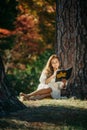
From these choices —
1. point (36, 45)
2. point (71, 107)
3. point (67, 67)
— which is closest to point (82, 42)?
point (67, 67)

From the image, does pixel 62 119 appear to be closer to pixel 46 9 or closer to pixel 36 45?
pixel 46 9

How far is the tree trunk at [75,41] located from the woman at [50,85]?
0.24 meters

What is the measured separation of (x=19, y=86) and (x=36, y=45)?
924cm

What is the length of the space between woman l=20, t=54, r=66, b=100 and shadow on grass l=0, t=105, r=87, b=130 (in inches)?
106

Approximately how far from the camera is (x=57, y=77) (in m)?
14.6

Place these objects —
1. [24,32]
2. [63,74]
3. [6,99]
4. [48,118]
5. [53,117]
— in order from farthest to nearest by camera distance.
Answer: [24,32] → [63,74] → [6,99] → [53,117] → [48,118]

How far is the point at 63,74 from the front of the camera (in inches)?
569

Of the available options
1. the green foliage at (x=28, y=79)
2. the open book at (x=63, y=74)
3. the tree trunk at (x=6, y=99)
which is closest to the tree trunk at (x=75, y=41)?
the open book at (x=63, y=74)

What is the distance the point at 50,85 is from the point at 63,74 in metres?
0.48

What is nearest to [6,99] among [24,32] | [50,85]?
[50,85]

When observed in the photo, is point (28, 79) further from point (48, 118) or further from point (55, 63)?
point (48, 118)

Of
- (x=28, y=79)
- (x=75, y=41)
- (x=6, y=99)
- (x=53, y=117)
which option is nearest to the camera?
(x=53, y=117)

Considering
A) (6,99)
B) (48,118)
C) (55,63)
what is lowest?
(48,118)

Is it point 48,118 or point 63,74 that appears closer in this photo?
point 48,118
